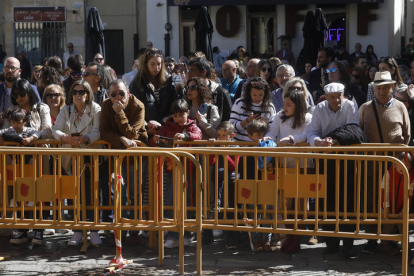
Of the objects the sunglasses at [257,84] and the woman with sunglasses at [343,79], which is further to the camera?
the woman with sunglasses at [343,79]

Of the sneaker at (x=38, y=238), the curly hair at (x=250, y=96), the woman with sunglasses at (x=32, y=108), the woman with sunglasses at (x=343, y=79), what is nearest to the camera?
the sneaker at (x=38, y=238)

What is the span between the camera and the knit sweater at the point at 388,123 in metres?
8.68

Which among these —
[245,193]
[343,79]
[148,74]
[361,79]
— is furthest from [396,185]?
[361,79]

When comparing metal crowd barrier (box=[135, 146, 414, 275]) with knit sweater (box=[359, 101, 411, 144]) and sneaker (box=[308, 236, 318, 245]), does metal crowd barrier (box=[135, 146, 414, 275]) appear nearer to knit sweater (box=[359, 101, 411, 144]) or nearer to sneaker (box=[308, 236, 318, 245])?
knit sweater (box=[359, 101, 411, 144])

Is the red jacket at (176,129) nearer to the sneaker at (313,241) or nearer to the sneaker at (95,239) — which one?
the sneaker at (95,239)

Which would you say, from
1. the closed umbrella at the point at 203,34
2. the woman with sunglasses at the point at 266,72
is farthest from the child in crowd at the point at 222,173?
the closed umbrella at the point at 203,34

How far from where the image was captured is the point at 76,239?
8.80 metres

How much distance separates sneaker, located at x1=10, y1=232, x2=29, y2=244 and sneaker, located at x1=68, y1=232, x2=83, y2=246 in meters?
0.61

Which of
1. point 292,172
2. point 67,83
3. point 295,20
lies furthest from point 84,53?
point 292,172

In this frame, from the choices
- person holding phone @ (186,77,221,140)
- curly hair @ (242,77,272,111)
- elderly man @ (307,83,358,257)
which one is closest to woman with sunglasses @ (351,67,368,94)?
curly hair @ (242,77,272,111)

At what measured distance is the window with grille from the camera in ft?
99.4

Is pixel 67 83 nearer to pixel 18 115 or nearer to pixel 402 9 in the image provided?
pixel 18 115

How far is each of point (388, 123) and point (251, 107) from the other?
1.65 m

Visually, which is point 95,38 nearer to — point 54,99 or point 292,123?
point 54,99
